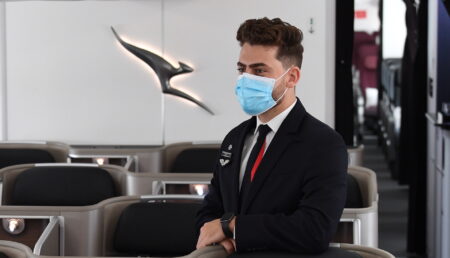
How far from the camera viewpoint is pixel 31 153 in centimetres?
732

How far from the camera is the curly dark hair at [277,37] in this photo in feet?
9.60

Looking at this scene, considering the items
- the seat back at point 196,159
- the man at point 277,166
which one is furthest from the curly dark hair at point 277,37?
the seat back at point 196,159

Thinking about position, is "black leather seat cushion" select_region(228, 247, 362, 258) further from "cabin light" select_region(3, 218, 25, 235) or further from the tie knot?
"cabin light" select_region(3, 218, 25, 235)

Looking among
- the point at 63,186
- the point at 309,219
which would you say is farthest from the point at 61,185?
the point at 309,219

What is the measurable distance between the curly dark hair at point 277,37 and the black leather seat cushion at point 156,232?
6.85 ft

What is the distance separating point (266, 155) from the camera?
2930 mm

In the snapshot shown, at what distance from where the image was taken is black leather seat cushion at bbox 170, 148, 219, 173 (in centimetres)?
708

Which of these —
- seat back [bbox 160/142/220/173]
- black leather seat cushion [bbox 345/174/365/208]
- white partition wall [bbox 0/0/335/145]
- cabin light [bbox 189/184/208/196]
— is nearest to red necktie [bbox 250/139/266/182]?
black leather seat cushion [bbox 345/174/365/208]

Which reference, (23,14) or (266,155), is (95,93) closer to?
(23,14)

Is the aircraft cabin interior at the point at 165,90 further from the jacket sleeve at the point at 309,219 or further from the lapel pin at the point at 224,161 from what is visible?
the jacket sleeve at the point at 309,219

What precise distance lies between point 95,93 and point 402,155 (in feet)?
17.8

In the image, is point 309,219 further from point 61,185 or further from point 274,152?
point 61,185

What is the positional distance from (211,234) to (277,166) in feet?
1.07

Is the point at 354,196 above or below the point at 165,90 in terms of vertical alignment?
below
